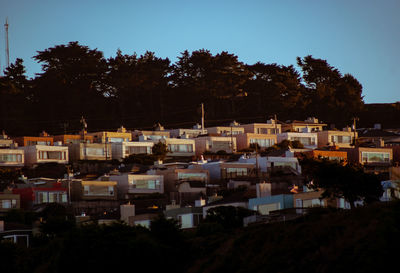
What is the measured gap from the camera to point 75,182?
8094cm

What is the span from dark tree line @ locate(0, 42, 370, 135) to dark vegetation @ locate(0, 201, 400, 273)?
7424cm

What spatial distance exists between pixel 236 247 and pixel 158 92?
84680 mm

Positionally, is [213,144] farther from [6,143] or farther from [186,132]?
[6,143]

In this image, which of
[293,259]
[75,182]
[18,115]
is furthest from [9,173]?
[293,259]

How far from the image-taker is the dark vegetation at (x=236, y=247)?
3609 cm

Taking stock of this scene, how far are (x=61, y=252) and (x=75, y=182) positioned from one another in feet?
120

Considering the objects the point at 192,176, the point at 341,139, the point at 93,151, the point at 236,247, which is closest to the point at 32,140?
the point at 93,151

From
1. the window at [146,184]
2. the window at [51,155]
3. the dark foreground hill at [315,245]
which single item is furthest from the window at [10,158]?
the dark foreground hill at [315,245]

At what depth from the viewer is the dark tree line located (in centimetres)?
12406

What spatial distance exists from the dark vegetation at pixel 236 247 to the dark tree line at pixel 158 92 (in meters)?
74.2

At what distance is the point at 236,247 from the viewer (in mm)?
43094

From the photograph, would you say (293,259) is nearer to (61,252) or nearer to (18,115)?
(61,252)

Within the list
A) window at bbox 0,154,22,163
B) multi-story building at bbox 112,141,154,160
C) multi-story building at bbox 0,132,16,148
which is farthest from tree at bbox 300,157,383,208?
multi-story building at bbox 0,132,16,148

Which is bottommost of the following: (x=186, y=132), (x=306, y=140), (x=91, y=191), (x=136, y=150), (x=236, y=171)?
(x=91, y=191)
